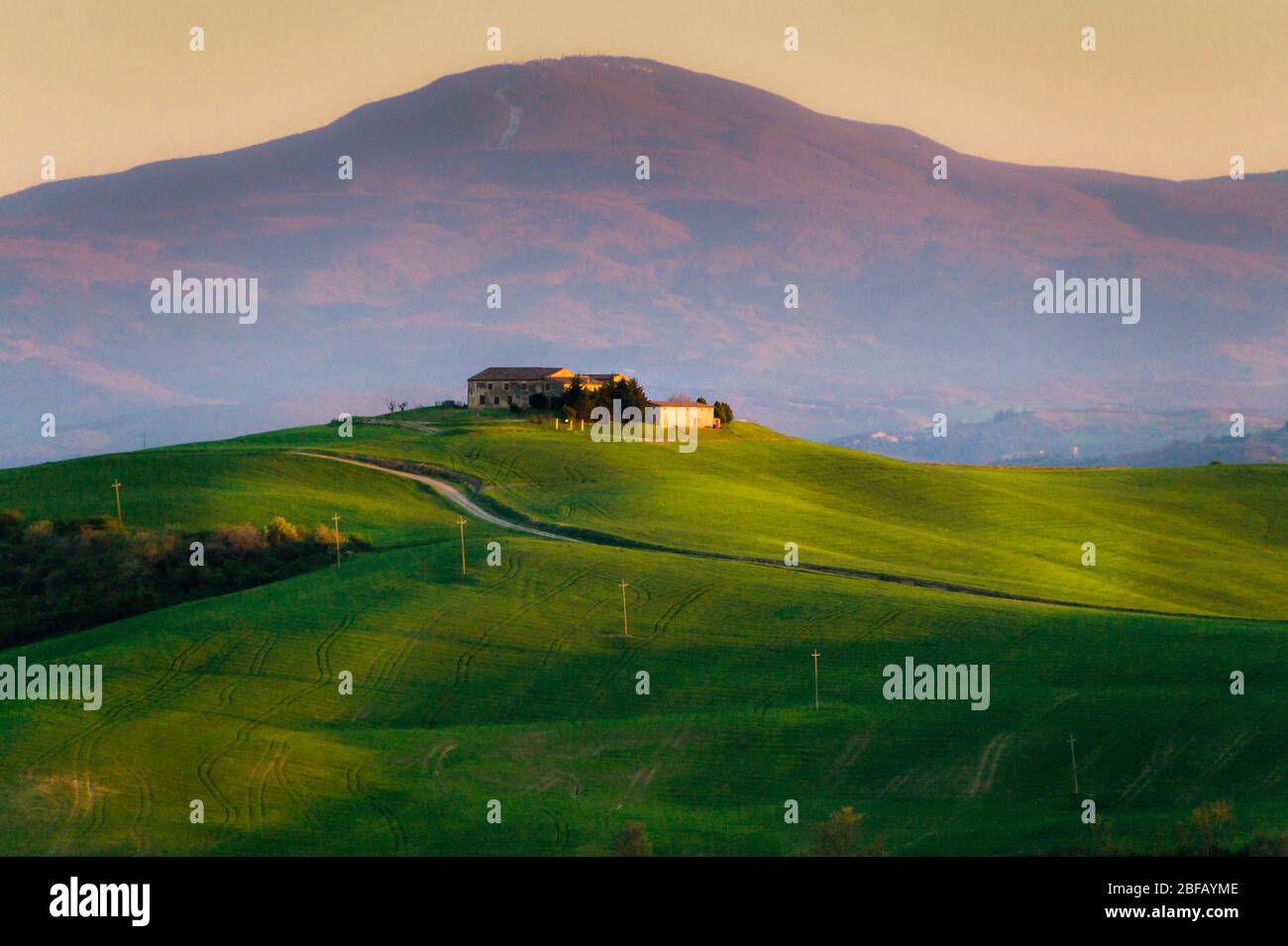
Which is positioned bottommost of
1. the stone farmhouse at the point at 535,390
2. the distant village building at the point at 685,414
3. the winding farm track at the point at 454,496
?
the winding farm track at the point at 454,496

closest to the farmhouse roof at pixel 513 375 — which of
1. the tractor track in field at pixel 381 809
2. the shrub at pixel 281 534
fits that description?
the shrub at pixel 281 534

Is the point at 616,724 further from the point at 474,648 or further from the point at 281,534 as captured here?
the point at 281,534

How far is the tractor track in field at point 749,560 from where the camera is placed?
2945 inches

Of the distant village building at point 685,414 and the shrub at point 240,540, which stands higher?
the distant village building at point 685,414

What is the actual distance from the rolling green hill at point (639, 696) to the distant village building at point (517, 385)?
37005 mm

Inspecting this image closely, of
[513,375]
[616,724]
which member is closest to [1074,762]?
[616,724]

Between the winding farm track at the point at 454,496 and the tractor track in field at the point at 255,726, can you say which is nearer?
the tractor track in field at the point at 255,726

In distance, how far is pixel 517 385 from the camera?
139m

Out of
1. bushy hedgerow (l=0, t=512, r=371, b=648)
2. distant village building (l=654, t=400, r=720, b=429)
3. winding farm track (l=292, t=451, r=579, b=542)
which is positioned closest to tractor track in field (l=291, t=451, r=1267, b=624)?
winding farm track (l=292, t=451, r=579, b=542)

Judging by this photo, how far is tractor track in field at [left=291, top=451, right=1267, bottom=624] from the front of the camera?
74.8 m

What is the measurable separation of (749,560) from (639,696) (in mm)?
24138

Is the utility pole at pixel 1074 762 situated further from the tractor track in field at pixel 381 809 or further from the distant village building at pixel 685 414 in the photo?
the distant village building at pixel 685 414
